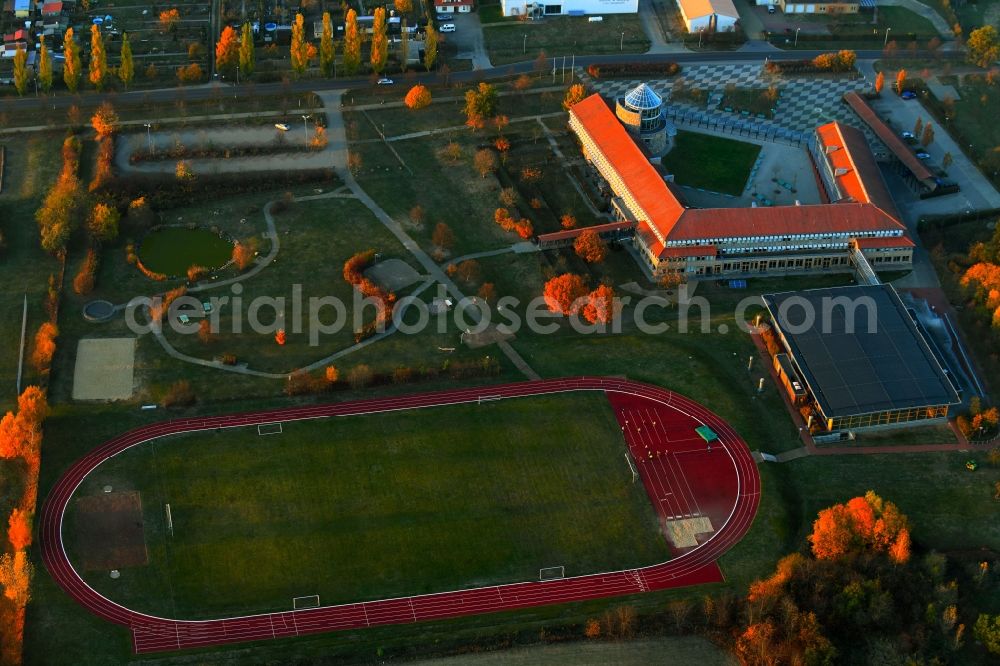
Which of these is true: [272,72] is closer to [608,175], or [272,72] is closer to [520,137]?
[520,137]

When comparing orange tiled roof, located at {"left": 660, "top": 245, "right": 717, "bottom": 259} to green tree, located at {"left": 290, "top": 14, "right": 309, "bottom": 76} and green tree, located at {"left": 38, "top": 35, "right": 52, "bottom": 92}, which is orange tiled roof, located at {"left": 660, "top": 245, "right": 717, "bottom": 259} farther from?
green tree, located at {"left": 38, "top": 35, "right": 52, "bottom": 92}

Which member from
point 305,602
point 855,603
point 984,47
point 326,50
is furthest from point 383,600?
point 984,47

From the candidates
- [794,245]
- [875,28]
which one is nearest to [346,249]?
[794,245]

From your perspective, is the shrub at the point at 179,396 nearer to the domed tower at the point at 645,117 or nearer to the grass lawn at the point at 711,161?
the domed tower at the point at 645,117

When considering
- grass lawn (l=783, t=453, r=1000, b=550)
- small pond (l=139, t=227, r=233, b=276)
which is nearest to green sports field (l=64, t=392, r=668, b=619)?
grass lawn (l=783, t=453, r=1000, b=550)

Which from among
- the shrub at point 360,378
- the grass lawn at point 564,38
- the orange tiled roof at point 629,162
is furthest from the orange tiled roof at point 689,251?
the grass lawn at point 564,38

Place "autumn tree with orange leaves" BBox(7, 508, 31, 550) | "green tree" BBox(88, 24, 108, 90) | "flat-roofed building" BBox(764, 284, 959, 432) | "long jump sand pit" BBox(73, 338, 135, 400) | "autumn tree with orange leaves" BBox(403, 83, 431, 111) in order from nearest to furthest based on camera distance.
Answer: "autumn tree with orange leaves" BBox(7, 508, 31, 550) < "flat-roofed building" BBox(764, 284, 959, 432) < "long jump sand pit" BBox(73, 338, 135, 400) < "autumn tree with orange leaves" BBox(403, 83, 431, 111) < "green tree" BBox(88, 24, 108, 90)

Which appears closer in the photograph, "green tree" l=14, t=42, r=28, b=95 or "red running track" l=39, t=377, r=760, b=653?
"red running track" l=39, t=377, r=760, b=653
